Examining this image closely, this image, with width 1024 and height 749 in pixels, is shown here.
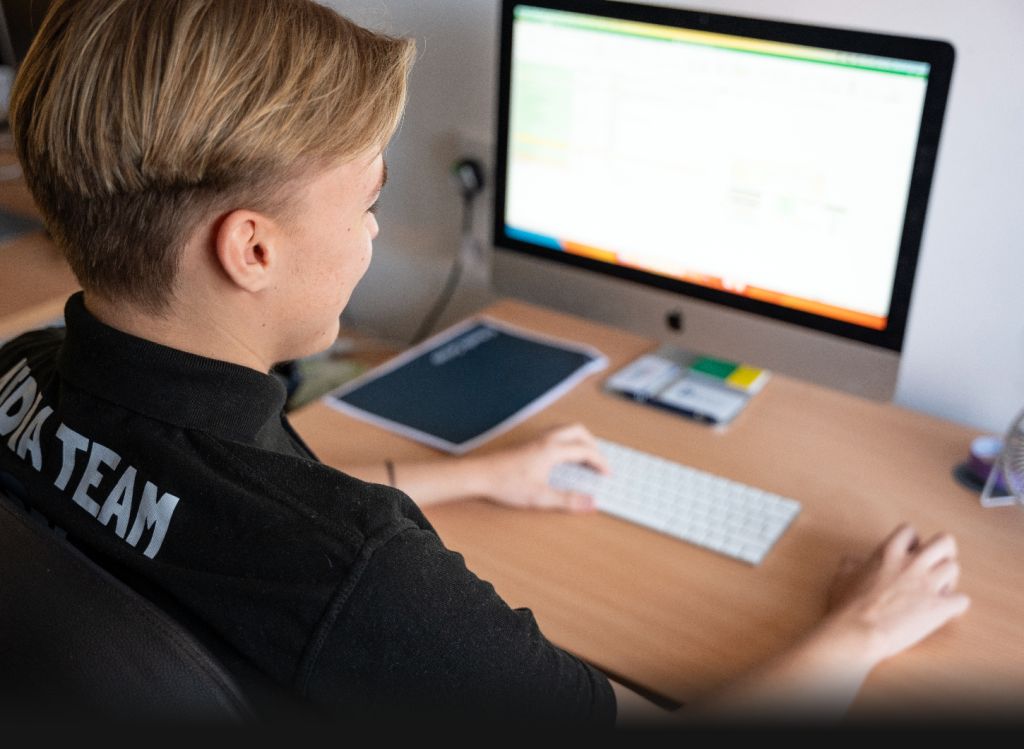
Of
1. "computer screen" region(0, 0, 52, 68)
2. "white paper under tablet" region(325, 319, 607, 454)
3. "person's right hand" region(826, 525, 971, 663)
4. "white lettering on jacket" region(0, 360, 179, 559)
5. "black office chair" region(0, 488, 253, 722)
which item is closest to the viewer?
"black office chair" region(0, 488, 253, 722)

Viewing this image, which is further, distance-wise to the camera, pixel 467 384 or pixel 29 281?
pixel 29 281

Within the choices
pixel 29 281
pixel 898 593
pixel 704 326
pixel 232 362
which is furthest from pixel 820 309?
pixel 29 281

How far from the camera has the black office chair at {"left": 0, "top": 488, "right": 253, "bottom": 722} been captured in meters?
0.52

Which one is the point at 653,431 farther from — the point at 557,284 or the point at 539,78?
the point at 539,78

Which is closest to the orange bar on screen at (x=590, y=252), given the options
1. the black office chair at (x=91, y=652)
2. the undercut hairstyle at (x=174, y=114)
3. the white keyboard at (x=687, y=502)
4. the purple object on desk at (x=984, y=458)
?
the white keyboard at (x=687, y=502)

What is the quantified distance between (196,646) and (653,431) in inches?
31.7

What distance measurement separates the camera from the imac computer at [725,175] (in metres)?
1.06

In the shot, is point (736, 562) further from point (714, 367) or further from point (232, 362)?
point (232, 362)

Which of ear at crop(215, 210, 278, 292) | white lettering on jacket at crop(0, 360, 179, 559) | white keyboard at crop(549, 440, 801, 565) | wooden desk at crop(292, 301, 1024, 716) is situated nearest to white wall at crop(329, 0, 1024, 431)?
wooden desk at crop(292, 301, 1024, 716)

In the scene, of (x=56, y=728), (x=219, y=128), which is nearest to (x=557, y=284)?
(x=219, y=128)

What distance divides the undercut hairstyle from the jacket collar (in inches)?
1.6

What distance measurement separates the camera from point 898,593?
91 cm

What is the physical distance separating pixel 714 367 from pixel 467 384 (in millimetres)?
356

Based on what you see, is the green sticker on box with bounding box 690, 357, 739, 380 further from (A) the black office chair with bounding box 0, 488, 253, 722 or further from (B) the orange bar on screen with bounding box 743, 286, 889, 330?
(A) the black office chair with bounding box 0, 488, 253, 722
